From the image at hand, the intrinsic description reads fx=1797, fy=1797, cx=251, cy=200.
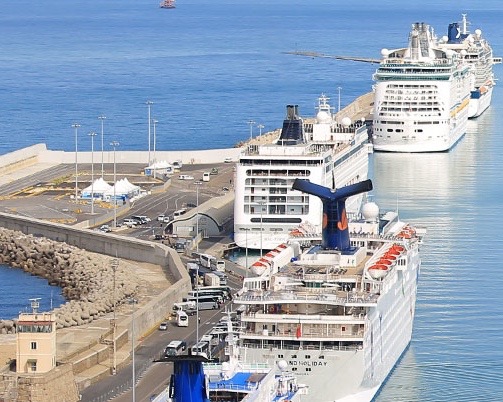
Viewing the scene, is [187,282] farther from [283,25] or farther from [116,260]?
[283,25]

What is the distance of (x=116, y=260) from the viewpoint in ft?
145

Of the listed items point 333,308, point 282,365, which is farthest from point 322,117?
point 282,365

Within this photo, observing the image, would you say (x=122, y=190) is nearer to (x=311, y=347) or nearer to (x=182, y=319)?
(x=182, y=319)

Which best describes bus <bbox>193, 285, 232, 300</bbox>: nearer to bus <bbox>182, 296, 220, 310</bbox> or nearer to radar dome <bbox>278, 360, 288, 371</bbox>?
bus <bbox>182, 296, 220, 310</bbox>

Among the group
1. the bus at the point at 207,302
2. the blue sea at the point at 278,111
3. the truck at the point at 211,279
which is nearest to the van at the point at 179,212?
the blue sea at the point at 278,111

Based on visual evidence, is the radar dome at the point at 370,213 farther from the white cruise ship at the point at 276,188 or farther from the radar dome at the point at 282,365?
the radar dome at the point at 282,365

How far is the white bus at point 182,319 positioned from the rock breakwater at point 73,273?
5.01 feet

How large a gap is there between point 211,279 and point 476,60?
55.5 metres

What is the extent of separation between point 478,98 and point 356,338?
61.3m

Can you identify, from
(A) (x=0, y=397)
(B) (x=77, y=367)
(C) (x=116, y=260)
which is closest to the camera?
(A) (x=0, y=397)

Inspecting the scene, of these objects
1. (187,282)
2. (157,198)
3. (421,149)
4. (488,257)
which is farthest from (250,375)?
(421,149)

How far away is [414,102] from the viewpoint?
7662 centimetres

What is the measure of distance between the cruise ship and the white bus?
2.78 m

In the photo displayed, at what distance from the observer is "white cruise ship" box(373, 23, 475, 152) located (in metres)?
76.0
